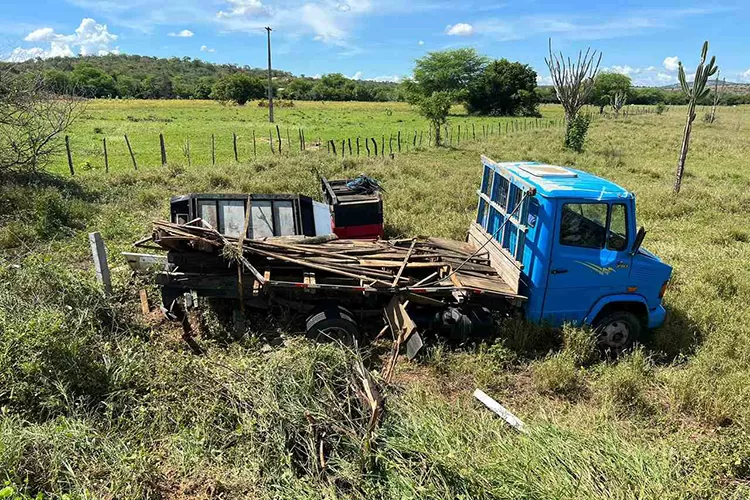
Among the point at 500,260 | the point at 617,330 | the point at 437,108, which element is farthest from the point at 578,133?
the point at 500,260

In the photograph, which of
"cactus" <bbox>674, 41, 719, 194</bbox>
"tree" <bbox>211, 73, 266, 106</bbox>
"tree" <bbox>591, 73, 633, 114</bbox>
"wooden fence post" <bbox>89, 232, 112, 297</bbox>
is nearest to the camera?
"wooden fence post" <bbox>89, 232, 112, 297</bbox>

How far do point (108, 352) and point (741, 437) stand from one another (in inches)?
246

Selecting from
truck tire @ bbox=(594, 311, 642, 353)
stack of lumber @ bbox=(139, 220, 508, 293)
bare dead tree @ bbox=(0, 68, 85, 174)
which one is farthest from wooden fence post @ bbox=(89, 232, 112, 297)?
bare dead tree @ bbox=(0, 68, 85, 174)

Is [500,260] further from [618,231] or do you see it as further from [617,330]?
[617,330]

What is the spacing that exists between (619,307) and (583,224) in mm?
1487

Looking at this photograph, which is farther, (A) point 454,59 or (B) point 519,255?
(A) point 454,59

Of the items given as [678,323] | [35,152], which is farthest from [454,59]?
[678,323]

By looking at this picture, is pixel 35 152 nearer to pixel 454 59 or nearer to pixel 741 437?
pixel 741 437

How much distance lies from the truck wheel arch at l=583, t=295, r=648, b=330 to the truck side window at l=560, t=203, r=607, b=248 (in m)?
0.80

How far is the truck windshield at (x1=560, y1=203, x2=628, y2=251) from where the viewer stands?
5.73 metres

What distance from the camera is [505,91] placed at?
62094mm

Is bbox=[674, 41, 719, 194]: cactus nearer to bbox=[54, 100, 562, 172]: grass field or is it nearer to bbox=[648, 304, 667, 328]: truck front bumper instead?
bbox=[648, 304, 667, 328]: truck front bumper

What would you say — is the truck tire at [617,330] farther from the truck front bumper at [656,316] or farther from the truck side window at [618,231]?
the truck side window at [618,231]

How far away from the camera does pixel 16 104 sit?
1330cm
